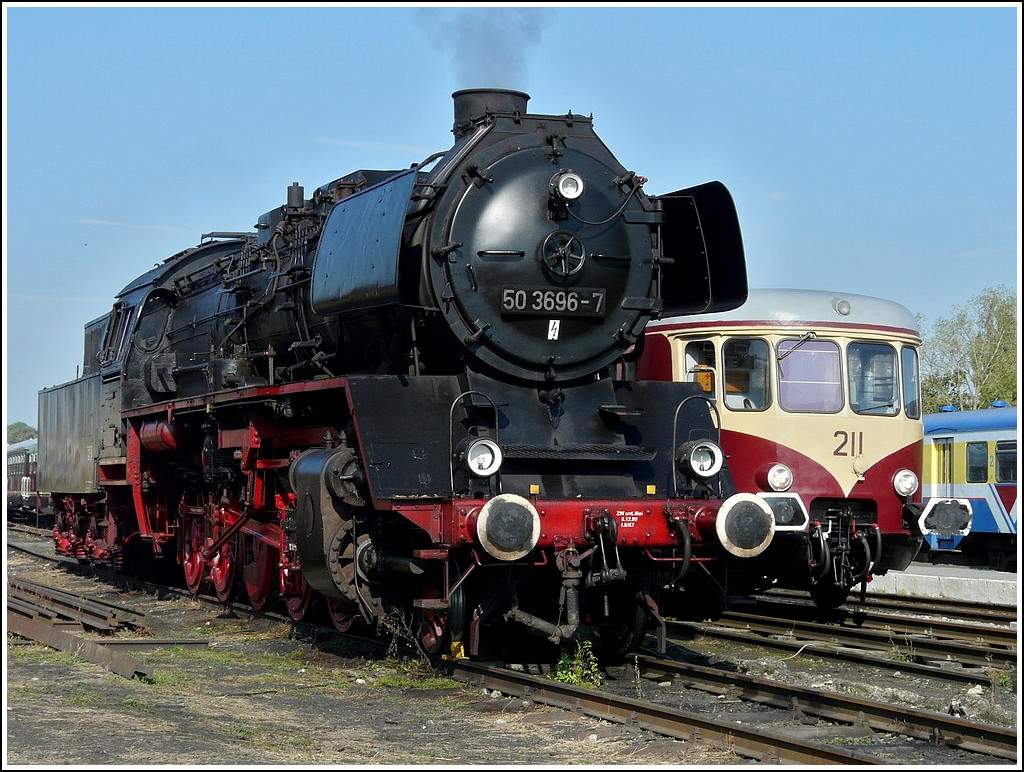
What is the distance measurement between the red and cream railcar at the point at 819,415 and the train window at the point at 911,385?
2cm

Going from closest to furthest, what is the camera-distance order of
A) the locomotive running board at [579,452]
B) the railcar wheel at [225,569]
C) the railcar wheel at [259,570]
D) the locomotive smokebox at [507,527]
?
the locomotive smokebox at [507,527] → the locomotive running board at [579,452] → the railcar wheel at [259,570] → the railcar wheel at [225,569]

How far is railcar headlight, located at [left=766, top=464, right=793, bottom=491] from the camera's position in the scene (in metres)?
11.7

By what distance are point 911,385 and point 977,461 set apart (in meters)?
8.64

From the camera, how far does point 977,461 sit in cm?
2062

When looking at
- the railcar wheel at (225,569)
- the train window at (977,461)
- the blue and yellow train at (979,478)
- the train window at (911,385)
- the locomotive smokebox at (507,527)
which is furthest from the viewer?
the train window at (977,461)

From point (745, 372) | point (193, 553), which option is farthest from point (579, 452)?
point (193, 553)

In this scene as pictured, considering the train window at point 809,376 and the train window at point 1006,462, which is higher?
the train window at point 809,376

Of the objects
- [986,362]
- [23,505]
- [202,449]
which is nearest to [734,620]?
[202,449]

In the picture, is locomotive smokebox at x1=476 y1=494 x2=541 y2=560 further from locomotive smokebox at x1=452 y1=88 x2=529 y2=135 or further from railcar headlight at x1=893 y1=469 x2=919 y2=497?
railcar headlight at x1=893 y1=469 x2=919 y2=497

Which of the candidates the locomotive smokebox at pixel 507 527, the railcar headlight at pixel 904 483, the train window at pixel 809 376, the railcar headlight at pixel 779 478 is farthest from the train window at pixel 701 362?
the locomotive smokebox at pixel 507 527

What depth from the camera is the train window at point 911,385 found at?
1266 cm

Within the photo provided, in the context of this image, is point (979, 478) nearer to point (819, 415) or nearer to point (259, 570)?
point (819, 415)

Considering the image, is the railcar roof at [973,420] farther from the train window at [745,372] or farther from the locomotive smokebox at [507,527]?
the locomotive smokebox at [507,527]

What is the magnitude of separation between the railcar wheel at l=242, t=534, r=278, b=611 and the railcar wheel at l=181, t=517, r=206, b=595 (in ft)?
4.91
